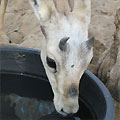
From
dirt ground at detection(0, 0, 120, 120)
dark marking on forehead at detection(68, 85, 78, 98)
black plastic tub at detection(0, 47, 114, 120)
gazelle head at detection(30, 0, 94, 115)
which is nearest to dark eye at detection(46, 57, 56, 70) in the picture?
gazelle head at detection(30, 0, 94, 115)

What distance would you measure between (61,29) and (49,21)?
8 cm

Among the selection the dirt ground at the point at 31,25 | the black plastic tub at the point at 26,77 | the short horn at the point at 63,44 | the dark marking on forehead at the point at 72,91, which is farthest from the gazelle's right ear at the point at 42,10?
the dirt ground at the point at 31,25

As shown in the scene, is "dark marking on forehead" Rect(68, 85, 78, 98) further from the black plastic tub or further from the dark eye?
the black plastic tub

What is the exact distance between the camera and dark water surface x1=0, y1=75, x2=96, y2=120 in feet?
7.32

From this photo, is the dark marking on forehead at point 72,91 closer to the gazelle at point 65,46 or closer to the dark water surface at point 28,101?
the gazelle at point 65,46

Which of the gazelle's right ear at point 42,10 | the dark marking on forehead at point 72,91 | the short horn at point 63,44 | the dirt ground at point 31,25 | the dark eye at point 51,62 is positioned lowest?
the dirt ground at point 31,25

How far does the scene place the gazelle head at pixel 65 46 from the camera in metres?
1.78

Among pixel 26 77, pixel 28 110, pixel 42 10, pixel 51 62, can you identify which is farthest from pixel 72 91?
pixel 26 77

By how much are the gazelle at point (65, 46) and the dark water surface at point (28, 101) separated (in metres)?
0.35

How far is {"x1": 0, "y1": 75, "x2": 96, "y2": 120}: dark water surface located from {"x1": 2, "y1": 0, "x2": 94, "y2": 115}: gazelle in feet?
1.14

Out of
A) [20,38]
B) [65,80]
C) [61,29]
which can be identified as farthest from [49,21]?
[20,38]

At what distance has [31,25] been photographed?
339cm

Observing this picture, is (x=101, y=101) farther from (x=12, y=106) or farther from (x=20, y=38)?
(x=20, y=38)

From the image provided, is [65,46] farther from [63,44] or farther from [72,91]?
[72,91]
